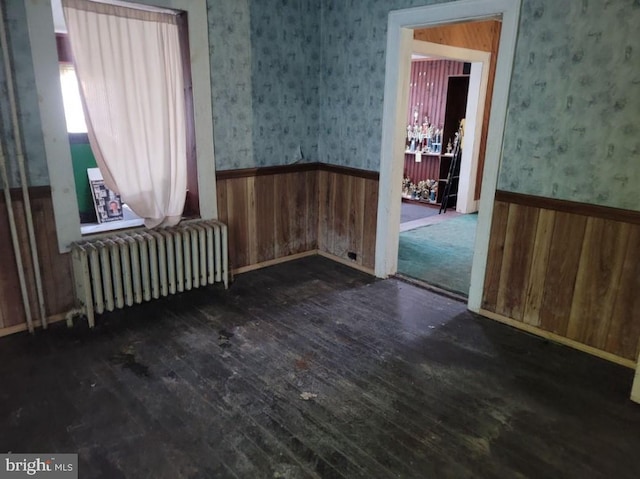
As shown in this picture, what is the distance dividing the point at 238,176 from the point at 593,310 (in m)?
2.96

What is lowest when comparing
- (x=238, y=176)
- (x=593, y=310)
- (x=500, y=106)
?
(x=593, y=310)

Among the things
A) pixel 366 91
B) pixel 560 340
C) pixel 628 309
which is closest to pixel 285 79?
pixel 366 91

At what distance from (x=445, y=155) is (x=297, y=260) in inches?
150

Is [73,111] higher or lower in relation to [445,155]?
higher

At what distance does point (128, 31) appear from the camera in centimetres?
315

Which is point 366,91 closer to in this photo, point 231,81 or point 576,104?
point 231,81

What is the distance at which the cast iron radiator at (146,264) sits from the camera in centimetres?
311

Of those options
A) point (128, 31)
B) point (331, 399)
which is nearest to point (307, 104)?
point (128, 31)

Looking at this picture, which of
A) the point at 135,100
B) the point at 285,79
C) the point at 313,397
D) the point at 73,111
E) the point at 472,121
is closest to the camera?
the point at 313,397

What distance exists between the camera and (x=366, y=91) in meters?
3.96

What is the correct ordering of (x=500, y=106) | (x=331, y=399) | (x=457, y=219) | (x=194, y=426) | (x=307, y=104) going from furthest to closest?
(x=457, y=219), (x=307, y=104), (x=500, y=106), (x=331, y=399), (x=194, y=426)

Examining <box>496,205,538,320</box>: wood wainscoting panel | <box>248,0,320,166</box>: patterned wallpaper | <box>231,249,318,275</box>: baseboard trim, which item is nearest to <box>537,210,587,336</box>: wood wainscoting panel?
<box>496,205,538,320</box>: wood wainscoting panel

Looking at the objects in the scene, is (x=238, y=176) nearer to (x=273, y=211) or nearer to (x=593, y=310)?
(x=273, y=211)

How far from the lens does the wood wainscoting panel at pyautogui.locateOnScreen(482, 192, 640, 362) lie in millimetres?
2689
